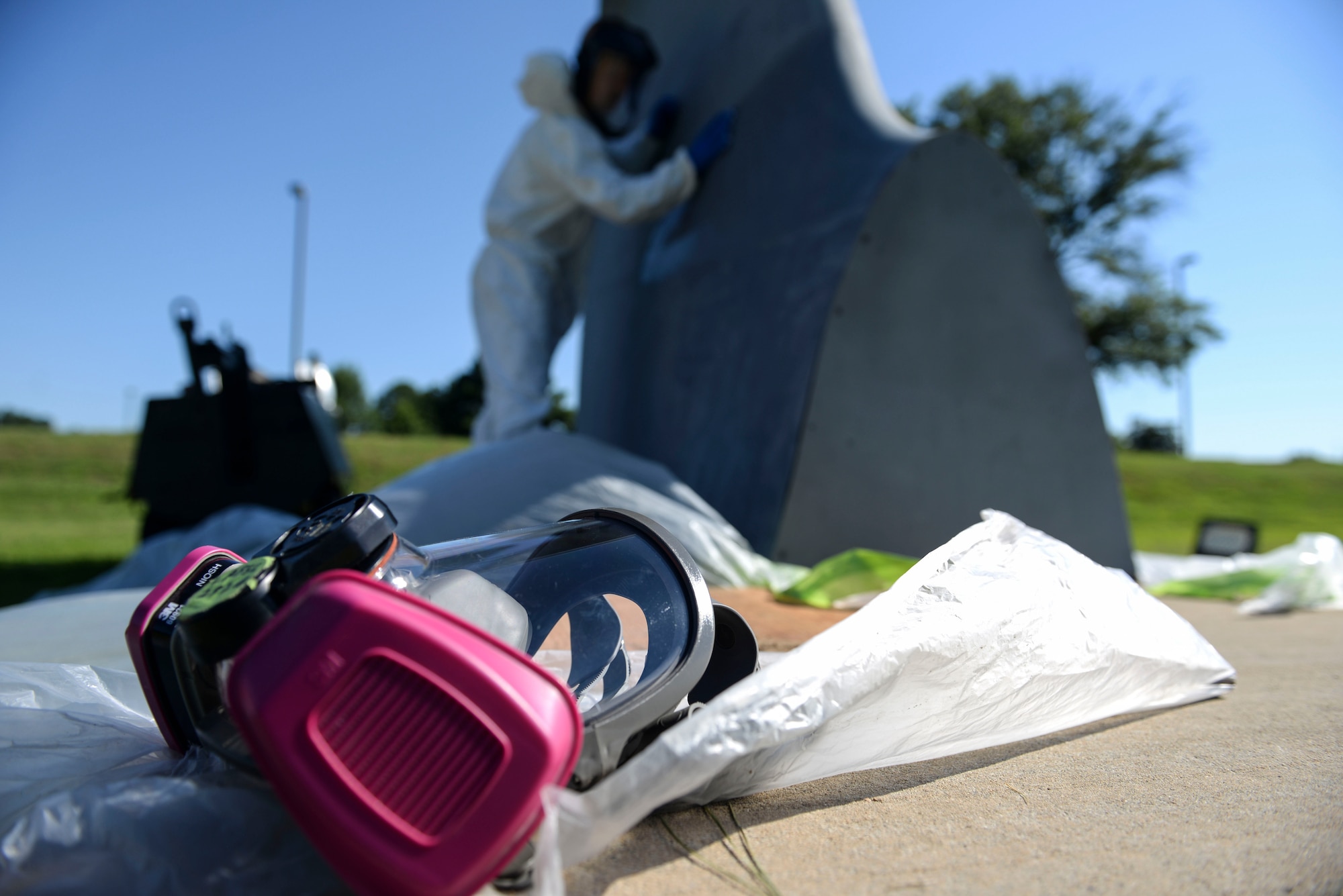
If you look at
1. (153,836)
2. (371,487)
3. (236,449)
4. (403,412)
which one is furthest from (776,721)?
(403,412)

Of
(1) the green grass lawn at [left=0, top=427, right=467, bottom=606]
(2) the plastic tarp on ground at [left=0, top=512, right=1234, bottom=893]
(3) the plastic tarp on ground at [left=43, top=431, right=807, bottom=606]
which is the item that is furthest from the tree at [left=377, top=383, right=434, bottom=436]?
(2) the plastic tarp on ground at [left=0, top=512, right=1234, bottom=893]

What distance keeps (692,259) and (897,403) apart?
141 cm

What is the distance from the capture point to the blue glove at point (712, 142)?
3875 mm

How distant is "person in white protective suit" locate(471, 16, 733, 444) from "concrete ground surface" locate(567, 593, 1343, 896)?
3100 mm

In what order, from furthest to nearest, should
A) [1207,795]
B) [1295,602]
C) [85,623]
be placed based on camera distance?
[1295,602], [85,623], [1207,795]

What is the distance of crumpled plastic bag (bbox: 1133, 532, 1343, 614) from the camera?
9.87 ft

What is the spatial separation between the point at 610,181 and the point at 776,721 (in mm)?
3319

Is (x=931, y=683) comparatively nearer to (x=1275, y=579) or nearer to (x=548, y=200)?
(x=1275, y=579)

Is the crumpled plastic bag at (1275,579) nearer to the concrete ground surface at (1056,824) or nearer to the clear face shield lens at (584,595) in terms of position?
the concrete ground surface at (1056,824)

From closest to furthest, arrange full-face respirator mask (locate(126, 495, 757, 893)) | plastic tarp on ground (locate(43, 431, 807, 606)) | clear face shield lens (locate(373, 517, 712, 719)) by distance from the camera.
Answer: full-face respirator mask (locate(126, 495, 757, 893)) → clear face shield lens (locate(373, 517, 712, 719)) → plastic tarp on ground (locate(43, 431, 807, 606))

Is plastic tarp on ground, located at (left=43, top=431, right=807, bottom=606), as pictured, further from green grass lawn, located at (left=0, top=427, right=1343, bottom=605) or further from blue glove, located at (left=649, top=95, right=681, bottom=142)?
green grass lawn, located at (left=0, top=427, right=1343, bottom=605)

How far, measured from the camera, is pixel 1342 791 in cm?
101

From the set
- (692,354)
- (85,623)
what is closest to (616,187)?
(692,354)

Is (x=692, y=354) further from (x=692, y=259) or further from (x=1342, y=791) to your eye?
(x=1342, y=791)
